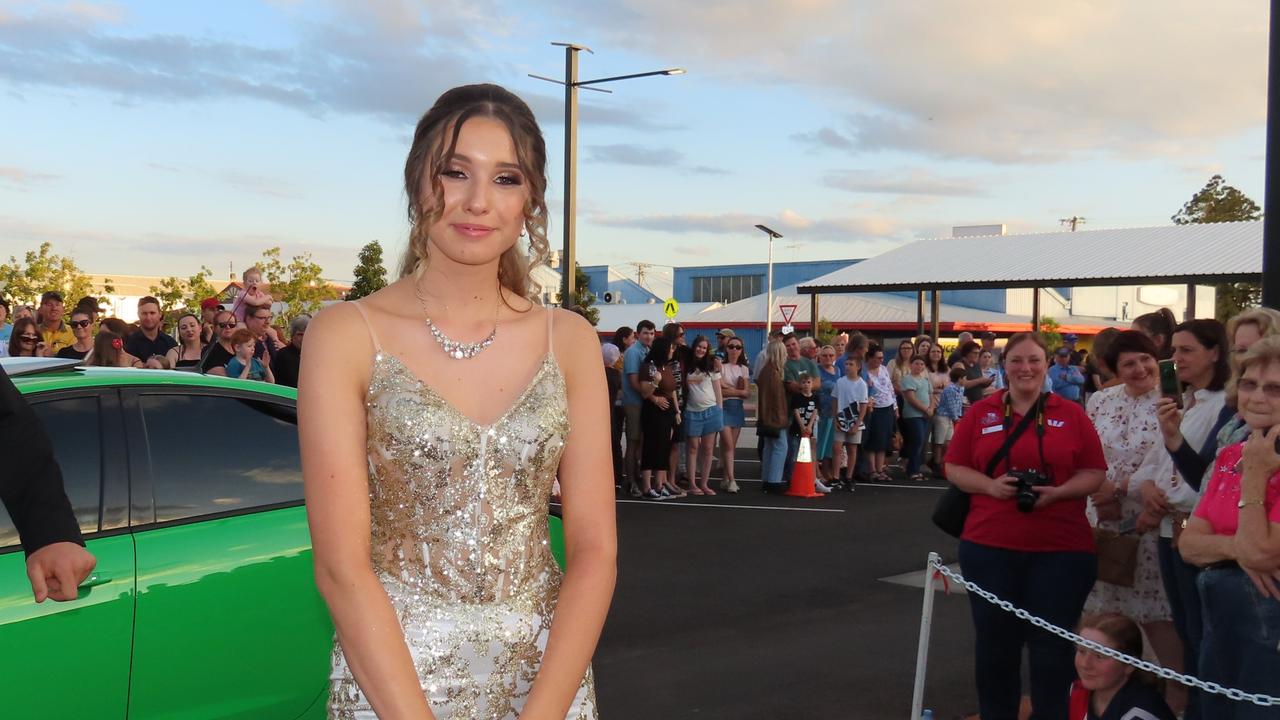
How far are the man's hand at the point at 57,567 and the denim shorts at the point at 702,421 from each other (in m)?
12.2

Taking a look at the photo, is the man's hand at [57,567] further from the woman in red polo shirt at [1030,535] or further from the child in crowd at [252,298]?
the child in crowd at [252,298]

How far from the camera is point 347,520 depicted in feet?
5.98

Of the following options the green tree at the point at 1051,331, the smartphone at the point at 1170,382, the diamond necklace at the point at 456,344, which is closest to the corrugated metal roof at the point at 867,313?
the green tree at the point at 1051,331

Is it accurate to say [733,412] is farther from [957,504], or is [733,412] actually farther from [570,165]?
[957,504]

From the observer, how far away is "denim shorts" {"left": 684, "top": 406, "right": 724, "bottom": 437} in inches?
576

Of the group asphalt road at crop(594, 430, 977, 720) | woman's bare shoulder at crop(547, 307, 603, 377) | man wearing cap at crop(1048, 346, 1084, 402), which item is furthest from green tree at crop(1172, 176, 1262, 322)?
woman's bare shoulder at crop(547, 307, 603, 377)

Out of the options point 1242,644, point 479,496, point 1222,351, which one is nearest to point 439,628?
point 479,496

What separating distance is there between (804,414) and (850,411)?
977 millimetres

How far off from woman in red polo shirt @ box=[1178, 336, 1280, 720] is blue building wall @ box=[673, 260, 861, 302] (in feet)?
224

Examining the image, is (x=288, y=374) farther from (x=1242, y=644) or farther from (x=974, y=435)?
(x=1242, y=644)

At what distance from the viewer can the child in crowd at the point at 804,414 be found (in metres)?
14.9

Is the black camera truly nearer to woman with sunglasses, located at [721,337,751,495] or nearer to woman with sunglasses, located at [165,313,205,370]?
woman with sunglasses, located at [165,313,205,370]

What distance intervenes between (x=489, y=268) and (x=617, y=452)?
12619 millimetres

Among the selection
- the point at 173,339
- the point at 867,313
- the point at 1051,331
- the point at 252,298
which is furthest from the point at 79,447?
the point at 867,313
